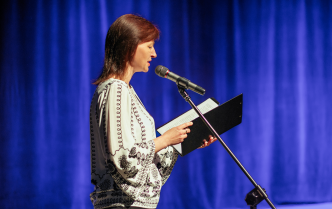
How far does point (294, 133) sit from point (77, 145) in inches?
76.7

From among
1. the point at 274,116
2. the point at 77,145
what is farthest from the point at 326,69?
the point at 77,145

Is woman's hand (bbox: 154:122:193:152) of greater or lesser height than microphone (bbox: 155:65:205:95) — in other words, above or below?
below

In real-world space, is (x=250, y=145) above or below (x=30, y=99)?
below

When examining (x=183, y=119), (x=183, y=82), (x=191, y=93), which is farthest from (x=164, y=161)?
(x=191, y=93)

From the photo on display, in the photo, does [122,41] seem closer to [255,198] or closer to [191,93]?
[255,198]

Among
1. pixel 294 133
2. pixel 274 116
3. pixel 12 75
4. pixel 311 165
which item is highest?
pixel 12 75

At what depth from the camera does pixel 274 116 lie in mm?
2955

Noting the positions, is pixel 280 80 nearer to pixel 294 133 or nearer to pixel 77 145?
pixel 294 133

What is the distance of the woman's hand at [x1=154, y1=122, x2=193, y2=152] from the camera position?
41.7 inches

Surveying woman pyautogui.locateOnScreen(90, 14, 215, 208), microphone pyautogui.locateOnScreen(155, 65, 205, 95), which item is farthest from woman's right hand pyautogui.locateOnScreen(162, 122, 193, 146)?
microphone pyautogui.locateOnScreen(155, 65, 205, 95)

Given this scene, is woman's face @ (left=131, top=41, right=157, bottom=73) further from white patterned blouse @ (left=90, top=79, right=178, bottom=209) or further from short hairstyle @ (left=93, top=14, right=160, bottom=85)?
white patterned blouse @ (left=90, top=79, right=178, bottom=209)

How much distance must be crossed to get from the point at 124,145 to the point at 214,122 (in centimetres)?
39

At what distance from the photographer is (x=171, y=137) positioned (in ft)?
3.53

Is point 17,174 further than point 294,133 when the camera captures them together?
No
